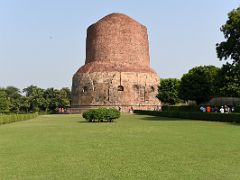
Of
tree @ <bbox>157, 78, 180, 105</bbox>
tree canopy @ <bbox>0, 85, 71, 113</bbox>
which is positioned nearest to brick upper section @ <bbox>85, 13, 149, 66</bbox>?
tree @ <bbox>157, 78, 180, 105</bbox>

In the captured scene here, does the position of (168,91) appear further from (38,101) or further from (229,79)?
(38,101)

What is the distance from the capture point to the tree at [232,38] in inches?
883

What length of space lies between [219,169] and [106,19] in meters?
44.5

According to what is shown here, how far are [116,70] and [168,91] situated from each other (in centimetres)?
749

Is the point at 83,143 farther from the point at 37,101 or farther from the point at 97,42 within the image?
the point at 37,101

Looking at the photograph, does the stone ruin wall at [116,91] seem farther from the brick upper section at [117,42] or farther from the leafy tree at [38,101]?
the leafy tree at [38,101]

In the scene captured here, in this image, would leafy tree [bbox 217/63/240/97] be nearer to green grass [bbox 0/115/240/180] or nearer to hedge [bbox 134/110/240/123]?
hedge [bbox 134/110/240/123]

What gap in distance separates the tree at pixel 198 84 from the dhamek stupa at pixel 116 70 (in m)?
5.96

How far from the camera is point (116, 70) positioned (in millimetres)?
45875

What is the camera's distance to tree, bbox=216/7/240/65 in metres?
22.4

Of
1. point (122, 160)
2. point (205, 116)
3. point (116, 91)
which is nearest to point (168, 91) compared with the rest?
point (116, 91)

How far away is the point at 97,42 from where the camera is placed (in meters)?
48.1

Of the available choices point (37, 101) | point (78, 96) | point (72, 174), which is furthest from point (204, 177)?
point (37, 101)

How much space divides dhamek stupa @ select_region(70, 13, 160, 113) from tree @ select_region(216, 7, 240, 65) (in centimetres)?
2265
